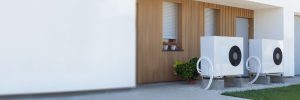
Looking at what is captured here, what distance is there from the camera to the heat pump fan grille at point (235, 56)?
31.7 feet

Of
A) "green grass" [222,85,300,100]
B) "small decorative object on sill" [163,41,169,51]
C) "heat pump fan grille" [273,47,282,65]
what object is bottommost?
"green grass" [222,85,300,100]

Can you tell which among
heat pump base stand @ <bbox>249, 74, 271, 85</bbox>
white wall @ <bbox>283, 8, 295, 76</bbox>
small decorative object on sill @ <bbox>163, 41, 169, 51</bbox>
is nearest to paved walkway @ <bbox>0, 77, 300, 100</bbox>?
small decorative object on sill @ <bbox>163, 41, 169, 51</bbox>

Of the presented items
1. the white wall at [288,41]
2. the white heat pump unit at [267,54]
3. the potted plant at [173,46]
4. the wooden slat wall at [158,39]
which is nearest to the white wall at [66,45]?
the wooden slat wall at [158,39]

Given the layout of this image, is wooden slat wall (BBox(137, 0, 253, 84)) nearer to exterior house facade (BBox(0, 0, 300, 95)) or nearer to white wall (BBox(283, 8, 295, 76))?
exterior house facade (BBox(0, 0, 300, 95))

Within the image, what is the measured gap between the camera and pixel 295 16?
47.2 feet

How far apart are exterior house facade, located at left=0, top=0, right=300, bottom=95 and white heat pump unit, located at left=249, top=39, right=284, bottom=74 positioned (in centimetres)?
191

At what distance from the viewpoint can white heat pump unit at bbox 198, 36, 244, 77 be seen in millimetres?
9297

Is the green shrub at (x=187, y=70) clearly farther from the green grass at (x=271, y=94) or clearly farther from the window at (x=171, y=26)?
the green grass at (x=271, y=94)

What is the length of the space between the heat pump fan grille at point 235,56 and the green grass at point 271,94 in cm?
97

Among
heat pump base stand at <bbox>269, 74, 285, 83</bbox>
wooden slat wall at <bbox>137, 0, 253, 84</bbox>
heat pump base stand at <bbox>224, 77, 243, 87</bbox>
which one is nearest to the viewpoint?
heat pump base stand at <bbox>224, 77, 243, 87</bbox>

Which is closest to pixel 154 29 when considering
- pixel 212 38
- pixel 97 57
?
pixel 212 38

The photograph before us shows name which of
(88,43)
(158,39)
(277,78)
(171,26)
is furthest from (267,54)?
(88,43)

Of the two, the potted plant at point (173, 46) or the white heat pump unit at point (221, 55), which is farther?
the potted plant at point (173, 46)

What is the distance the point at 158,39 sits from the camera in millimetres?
10531
